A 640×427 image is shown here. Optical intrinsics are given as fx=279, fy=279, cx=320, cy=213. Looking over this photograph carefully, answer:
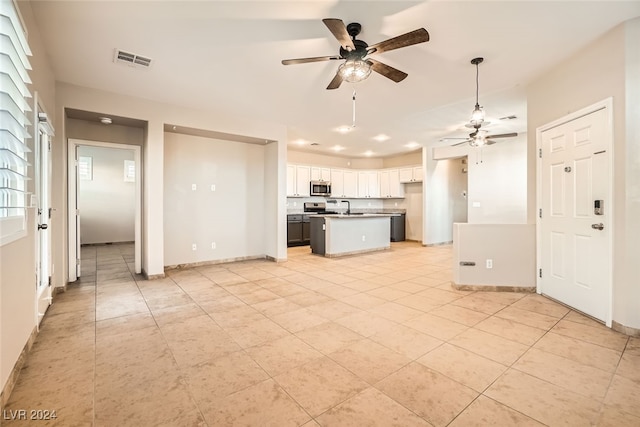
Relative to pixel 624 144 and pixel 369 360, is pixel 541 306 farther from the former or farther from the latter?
pixel 369 360

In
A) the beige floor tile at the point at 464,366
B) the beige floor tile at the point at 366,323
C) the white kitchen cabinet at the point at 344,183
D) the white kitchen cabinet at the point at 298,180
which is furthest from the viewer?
the white kitchen cabinet at the point at 344,183

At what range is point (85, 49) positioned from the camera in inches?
119

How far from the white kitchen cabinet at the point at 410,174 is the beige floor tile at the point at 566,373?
6.93 m

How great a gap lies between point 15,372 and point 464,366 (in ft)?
10.3

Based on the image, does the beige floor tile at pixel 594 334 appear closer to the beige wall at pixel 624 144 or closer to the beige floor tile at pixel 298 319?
the beige wall at pixel 624 144

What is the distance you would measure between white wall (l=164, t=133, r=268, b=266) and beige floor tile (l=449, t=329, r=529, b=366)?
451 cm

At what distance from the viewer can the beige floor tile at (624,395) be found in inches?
64.0

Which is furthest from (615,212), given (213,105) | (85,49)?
(85,49)

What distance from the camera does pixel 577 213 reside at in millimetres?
3139

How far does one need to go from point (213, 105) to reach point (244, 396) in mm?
4318

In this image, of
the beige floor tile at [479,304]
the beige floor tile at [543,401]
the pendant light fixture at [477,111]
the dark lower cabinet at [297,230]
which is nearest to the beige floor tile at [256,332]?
the beige floor tile at [543,401]

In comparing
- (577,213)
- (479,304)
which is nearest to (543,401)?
(479,304)

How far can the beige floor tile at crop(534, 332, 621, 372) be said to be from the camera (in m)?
2.09

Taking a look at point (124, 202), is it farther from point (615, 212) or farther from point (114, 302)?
point (615, 212)
